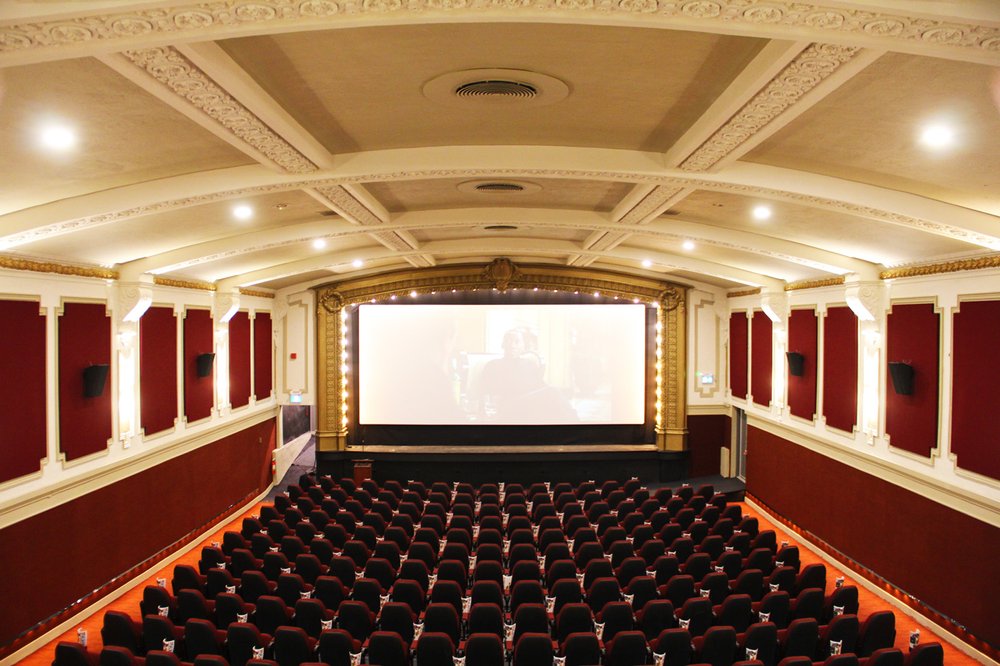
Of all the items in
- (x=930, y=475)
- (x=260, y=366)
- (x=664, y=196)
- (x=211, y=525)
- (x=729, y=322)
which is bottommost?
(x=211, y=525)

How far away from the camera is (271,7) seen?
279cm

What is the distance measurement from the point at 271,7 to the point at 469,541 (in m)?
7.85

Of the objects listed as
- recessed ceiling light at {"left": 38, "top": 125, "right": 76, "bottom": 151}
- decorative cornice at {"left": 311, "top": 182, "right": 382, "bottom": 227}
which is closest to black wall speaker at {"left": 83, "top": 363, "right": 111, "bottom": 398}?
decorative cornice at {"left": 311, "top": 182, "right": 382, "bottom": 227}

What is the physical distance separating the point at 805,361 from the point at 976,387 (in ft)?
14.3

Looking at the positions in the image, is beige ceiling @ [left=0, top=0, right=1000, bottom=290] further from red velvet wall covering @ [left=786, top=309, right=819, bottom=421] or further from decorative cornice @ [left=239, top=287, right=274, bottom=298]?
decorative cornice @ [left=239, top=287, right=274, bottom=298]

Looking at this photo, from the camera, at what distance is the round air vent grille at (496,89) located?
4234mm

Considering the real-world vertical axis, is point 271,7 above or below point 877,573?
above

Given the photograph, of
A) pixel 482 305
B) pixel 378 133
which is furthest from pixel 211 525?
pixel 378 133

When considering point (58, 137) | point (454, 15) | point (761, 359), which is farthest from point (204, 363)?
point (761, 359)

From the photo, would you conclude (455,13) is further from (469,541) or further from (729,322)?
(729,322)

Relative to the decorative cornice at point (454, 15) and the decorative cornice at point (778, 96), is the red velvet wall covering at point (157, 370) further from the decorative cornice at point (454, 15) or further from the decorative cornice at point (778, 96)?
the decorative cornice at point (778, 96)

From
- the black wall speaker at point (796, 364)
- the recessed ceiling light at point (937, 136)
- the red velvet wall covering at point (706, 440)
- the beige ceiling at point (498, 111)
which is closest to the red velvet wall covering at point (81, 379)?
the beige ceiling at point (498, 111)

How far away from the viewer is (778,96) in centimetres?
381

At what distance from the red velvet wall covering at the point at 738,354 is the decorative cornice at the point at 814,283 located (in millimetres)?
2582
